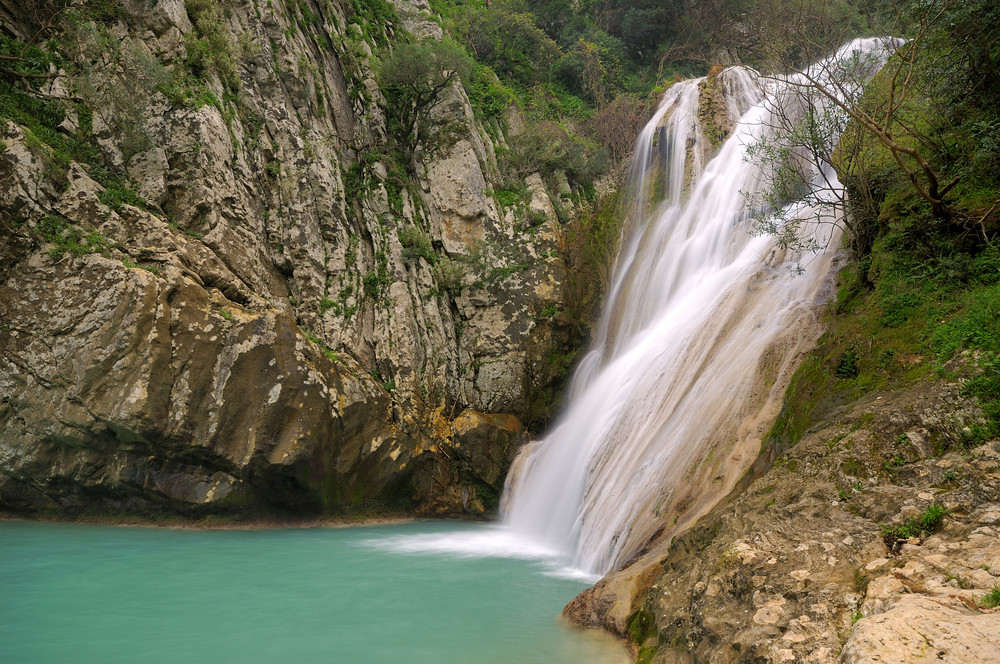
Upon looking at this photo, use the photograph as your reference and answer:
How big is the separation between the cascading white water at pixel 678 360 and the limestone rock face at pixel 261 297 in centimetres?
216

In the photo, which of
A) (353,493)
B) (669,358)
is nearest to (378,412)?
Result: (353,493)

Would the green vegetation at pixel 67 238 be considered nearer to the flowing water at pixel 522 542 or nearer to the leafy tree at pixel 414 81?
the flowing water at pixel 522 542

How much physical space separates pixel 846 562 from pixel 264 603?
257 inches

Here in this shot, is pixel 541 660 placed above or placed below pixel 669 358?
below

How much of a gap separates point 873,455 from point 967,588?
203cm

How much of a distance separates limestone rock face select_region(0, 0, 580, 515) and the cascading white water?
85.1 inches

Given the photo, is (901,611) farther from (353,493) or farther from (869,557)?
(353,493)

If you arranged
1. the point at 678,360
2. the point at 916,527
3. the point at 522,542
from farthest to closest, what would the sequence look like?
the point at 522,542
the point at 678,360
the point at 916,527

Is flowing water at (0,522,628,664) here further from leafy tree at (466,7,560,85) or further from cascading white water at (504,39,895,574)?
leafy tree at (466,7,560,85)

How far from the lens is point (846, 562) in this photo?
4.27 m

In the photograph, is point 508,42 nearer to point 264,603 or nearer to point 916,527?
point 264,603

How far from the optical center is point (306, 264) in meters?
14.2

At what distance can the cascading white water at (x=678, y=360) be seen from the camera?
8781 mm

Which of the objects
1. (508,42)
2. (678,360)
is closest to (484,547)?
(678,360)
